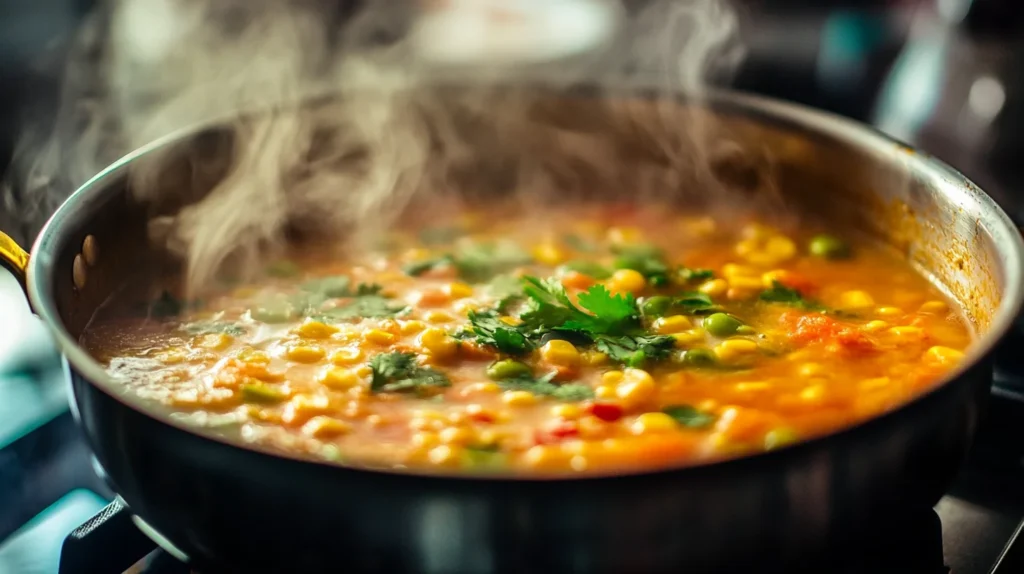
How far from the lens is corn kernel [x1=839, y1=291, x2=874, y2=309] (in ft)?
6.40

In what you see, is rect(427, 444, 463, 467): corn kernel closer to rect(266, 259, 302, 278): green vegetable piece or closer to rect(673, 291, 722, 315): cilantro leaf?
rect(673, 291, 722, 315): cilantro leaf

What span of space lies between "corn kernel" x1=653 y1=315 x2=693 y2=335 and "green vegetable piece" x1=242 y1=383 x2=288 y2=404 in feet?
2.22

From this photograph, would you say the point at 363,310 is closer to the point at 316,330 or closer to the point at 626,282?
the point at 316,330

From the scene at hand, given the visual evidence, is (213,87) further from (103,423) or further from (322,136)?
(103,423)

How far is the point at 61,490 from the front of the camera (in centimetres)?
166

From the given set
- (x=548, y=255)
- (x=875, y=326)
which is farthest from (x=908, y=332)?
(x=548, y=255)

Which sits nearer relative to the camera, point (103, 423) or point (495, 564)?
point (495, 564)

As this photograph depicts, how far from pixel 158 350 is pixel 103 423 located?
0.60 metres

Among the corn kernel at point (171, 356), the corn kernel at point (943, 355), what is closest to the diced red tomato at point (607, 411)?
the corn kernel at point (943, 355)

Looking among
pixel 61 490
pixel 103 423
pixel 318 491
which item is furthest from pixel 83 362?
pixel 61 490

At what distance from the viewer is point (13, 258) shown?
1.37 metres

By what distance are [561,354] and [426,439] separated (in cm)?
33

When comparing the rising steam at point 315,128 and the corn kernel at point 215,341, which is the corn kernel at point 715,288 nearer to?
the rising steam at point 315,128

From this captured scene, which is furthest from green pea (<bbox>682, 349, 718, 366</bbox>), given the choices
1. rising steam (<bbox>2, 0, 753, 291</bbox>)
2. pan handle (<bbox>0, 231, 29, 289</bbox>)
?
pan handle (<bbox>0, 231, 29, 289</bbox>)
